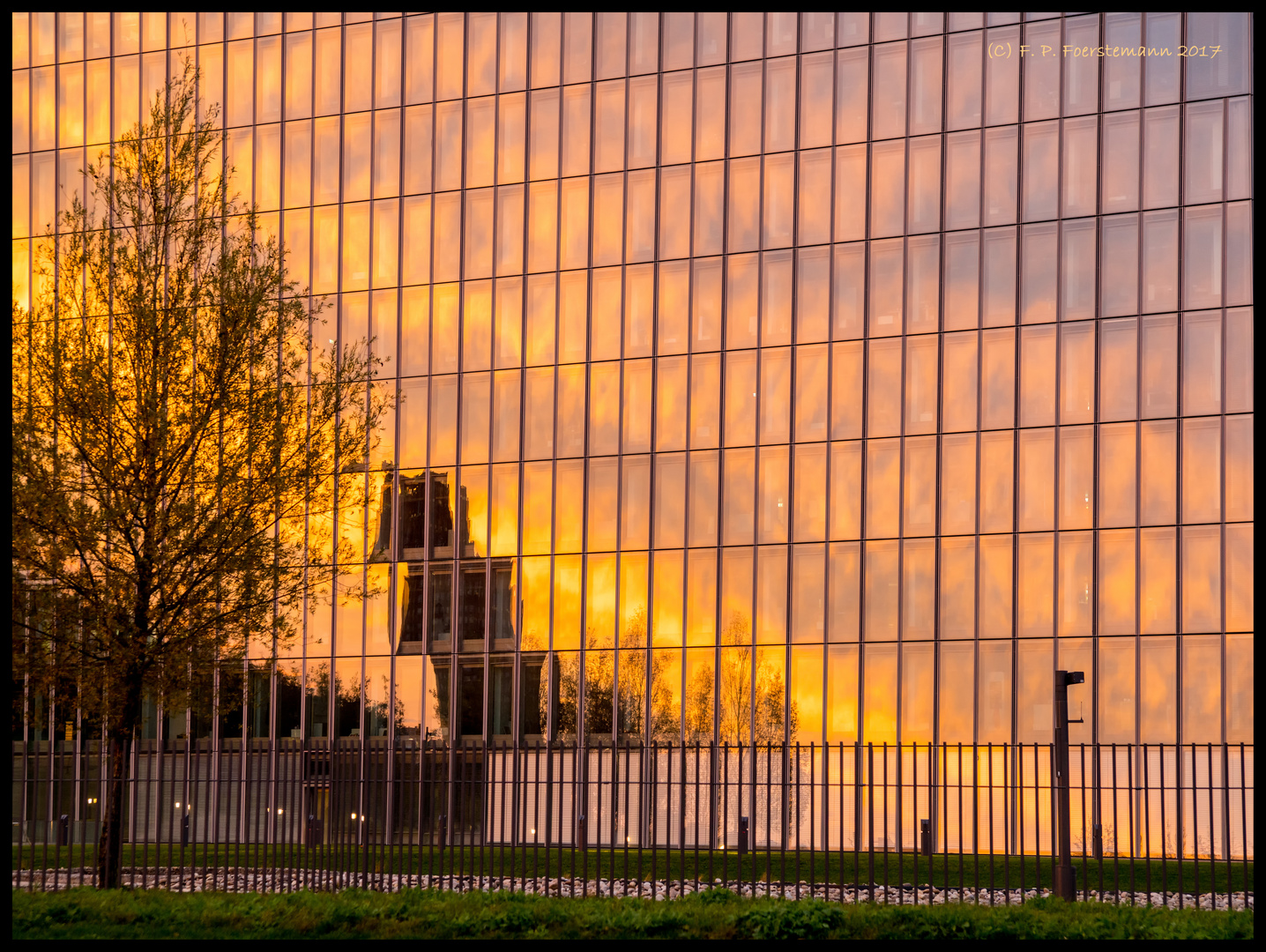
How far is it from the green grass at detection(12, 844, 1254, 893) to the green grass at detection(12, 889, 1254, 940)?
8.28 ft

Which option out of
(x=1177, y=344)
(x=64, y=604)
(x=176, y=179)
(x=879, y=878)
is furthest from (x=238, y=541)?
(x=1177, y=344)

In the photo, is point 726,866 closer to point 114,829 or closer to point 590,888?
point 590,888

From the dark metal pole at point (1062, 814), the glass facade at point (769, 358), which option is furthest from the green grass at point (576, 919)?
the glass facade at point (769, 358)

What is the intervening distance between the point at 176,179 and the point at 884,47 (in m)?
20.2

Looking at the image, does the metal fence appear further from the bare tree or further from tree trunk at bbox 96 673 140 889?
the bare tree

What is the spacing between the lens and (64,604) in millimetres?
17375

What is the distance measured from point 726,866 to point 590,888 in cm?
189

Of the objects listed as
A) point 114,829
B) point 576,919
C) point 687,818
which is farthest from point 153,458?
point 687,818

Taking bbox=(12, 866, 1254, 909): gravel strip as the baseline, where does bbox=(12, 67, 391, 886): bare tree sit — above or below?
above

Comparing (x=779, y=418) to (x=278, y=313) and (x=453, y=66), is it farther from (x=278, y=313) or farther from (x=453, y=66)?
(x=278, y=313)

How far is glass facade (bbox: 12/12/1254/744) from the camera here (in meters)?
31.7

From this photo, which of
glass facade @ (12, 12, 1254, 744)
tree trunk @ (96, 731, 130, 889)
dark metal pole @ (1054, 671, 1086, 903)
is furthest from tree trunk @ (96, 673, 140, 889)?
glass facade @ (12, 12, 1254, 744)

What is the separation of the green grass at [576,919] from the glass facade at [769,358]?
16.9 meters

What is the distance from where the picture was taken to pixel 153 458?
57.2 ft
